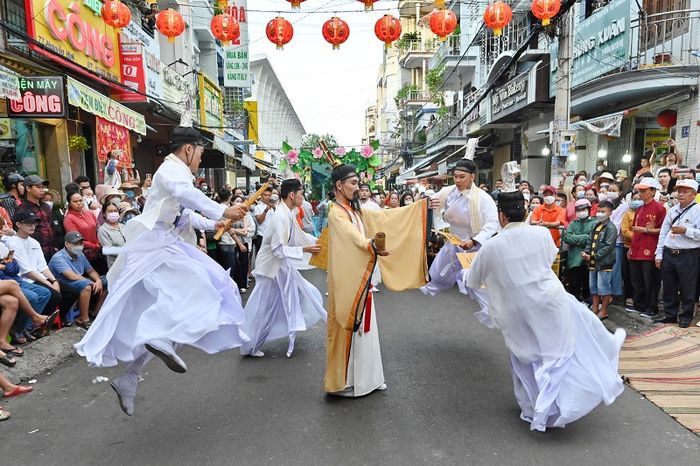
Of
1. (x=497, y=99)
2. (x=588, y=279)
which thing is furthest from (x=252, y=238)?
(x=497, y=99)

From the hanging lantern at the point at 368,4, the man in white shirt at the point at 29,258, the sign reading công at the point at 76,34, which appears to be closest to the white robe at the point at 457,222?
the hanging lantern at the point at 368,4

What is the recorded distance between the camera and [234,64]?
22.3 m

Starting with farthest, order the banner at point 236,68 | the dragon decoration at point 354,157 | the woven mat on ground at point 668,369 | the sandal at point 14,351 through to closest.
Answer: the banner at point 236,68 < the dragon decoration at point 354,157 < the sandal at point 14,351 < the woven mat on ground at point 668,369

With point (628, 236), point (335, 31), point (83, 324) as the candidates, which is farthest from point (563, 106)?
point (83, 324)

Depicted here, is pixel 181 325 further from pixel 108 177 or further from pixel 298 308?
pixel 108 177

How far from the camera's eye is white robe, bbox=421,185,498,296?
5391 mm

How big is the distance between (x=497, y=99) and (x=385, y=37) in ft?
32.0

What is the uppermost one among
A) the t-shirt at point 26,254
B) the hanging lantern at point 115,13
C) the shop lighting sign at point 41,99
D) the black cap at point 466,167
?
the hanging lantern at point 115,13

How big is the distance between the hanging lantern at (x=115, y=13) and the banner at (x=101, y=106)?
133 centimetres

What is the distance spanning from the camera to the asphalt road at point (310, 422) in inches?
123

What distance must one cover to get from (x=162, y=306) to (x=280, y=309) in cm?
202

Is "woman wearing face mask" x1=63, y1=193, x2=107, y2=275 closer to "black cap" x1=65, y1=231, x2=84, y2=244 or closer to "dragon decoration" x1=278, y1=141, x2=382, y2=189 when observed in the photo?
"black cap" x1=65, y1=231, x2=84, y2=244

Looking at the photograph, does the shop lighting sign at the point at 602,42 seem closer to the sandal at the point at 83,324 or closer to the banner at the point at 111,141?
the banner at the point at 111,141

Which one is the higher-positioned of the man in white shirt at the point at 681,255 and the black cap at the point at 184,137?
the black cap at the point at 184,137
